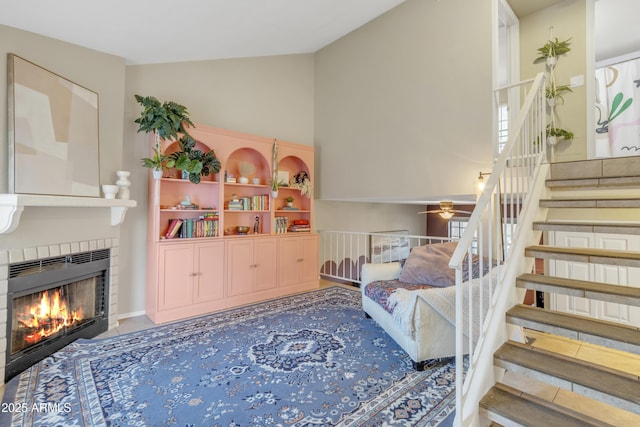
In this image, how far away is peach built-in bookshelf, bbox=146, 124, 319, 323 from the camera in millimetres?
3312

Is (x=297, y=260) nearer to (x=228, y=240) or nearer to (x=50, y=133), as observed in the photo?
(x=228, y=240)

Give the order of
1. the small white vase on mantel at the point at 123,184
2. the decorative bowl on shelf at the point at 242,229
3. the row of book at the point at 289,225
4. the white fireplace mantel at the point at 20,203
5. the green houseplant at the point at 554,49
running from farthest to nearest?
the row of book at the point at 289,225 < the decorative bowl on shelf at the point at 242,229 < the green houseplant at the point at 554,49 < the small white vase on mantel at the point at 123,184 < the white fireplace mantel at the point at 20,203

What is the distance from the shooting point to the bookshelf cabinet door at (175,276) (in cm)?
324

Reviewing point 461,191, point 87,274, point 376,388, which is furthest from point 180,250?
point 461,191

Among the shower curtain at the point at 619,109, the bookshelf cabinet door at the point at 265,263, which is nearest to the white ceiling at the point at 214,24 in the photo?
the shower curtain at the point at 619,109

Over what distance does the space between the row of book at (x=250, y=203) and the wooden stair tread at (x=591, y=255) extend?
3.17 meters

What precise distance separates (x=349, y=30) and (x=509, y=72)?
7.74ft

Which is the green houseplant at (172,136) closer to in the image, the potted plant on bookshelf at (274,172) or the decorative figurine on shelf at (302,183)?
the potted plant on bookshelf at (274,172)

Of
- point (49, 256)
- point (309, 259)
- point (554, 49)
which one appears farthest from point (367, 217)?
point (49, 256)

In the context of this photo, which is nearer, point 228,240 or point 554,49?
point 554,49

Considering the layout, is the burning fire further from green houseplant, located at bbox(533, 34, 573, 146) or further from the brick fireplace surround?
green houseplant, located at bbox(533, 34, 573, 146)

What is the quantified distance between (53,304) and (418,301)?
314cm

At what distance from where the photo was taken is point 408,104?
393cm

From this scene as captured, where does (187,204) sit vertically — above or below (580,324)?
above
